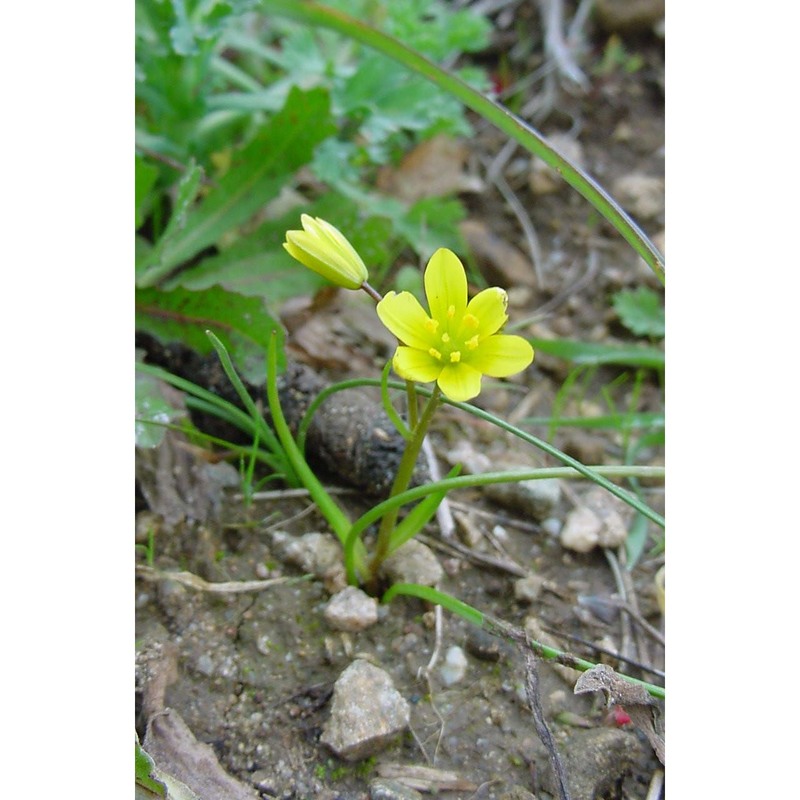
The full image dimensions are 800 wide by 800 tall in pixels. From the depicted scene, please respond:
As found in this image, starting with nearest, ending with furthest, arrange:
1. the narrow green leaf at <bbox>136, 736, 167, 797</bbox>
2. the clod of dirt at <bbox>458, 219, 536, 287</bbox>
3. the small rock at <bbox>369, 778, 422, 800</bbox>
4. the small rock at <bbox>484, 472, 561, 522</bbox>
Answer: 1. the narrow green leaf at <bbox>136, 736, 167, 797</bbox>
2. the small rock at <bbox>369, 778, 422, 800</bbox>
3. the small rock at <bbox>484, 472, 561, 522</bbox>
4. the clod of dirt at <bbox>458, 219, 536, 287</bbox>

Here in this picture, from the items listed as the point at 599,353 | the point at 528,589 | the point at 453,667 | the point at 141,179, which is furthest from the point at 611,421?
the point at 141,179

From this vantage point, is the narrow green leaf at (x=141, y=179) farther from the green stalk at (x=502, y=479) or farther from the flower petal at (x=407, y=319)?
the green stalk at (x=502, y=479)

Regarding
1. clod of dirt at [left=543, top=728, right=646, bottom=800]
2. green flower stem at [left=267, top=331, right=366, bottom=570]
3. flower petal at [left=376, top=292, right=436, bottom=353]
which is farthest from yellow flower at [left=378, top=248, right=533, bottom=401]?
clod of dirt at [left=543, top=728, right=646, bottom=800]

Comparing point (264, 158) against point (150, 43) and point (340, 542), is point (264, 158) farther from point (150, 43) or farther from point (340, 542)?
point (340, 542)

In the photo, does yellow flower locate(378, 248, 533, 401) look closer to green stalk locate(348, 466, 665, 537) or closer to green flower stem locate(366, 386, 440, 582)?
green flower stem locate(366, 386, 440, 582)

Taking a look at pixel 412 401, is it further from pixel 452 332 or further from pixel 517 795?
pixel 517 795
